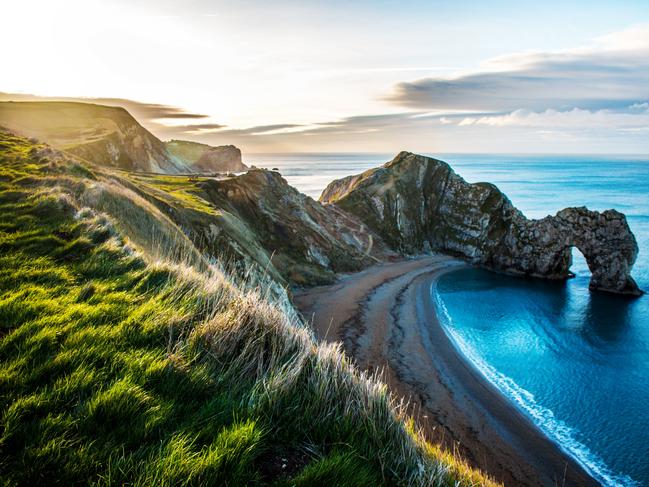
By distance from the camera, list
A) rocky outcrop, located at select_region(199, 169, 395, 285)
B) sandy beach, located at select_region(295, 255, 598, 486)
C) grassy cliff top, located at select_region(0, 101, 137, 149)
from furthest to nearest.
A: grassy cliff top, located at select_region(0, 101, 137, 149)
rocky outcrop, located at select_region(199, 169, 395, 285)
sandy beach, located at select_region(295, 255, 598, 486)

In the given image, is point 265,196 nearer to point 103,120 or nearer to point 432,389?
point 432,389

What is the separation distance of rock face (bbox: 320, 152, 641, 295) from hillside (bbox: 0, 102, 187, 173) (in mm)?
42509

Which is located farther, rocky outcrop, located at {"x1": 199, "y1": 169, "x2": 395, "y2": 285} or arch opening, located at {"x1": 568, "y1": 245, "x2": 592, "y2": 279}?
arch opening, located at {"x1": 568, "y1": 245, "x2": 592, "y2": 279}

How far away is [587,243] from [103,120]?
9760 centimetres

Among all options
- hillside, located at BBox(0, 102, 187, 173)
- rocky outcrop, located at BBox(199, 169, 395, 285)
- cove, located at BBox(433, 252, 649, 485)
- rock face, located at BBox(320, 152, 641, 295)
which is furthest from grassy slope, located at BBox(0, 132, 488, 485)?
rock face, located at BBox(320, 152, 641, 295)

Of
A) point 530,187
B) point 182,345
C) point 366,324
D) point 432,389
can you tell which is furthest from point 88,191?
point 530,187

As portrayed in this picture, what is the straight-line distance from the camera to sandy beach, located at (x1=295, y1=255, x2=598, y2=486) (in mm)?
22344

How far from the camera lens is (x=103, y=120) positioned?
3081 inches

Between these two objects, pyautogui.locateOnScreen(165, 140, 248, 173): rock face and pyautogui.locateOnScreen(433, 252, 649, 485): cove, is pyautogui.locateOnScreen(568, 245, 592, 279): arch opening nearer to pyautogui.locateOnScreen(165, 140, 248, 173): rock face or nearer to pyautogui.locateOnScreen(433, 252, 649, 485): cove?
pyautogui.locateOnScreen(433, 252, 649, 485): cove

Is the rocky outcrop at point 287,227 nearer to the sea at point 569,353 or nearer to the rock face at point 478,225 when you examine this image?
the rock face at point 478,225

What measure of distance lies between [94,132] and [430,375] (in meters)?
74.5

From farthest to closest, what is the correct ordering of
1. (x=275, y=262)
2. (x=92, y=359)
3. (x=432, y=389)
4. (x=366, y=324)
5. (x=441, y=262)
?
(x=441, y=262) → (x=275, y=262) → (x=366, y=324) → (x=432, y=389) → (x=92, y=359)

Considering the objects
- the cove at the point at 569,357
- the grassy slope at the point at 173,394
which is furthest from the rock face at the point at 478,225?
the grassy slope at the point at 173,394

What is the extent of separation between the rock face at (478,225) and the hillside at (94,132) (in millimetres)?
42509
